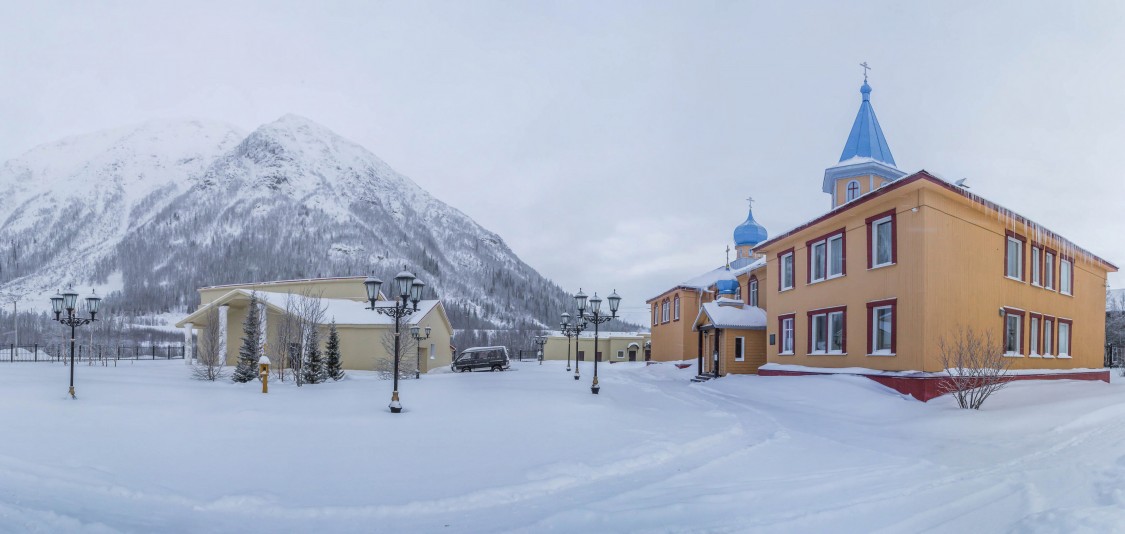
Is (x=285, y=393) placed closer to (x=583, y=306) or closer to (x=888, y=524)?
(x=583, y=306)

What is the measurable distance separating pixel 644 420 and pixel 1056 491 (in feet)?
24.3

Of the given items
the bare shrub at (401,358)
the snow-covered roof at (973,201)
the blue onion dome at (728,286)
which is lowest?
the bare shrub at (401,358)

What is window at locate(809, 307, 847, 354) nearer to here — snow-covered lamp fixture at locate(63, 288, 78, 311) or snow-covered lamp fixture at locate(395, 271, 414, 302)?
snow-covered lamp fixture at locate(395, 271, 414, 302)

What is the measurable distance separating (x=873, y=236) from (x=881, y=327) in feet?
9.53

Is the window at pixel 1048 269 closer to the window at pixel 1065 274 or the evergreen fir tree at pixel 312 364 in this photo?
the window at pixel 1065 274

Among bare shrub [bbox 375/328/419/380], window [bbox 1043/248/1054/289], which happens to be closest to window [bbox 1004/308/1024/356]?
window [bbox 1043/248/1054/289]

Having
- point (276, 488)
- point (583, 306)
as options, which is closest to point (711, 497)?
point (276, 488)

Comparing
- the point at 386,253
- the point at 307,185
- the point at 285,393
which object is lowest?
the point at 285,393

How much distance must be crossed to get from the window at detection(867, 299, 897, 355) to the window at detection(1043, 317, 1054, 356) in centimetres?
823

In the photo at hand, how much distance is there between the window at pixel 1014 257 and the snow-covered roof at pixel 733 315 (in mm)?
10196

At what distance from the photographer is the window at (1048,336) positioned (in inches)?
859

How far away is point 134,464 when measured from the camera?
26.9 ft

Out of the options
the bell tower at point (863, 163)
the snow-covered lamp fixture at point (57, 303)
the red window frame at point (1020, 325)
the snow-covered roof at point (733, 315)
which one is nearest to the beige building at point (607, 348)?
the snow-covered roof at point (733, 315)

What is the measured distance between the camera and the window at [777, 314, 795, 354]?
79.1ft
